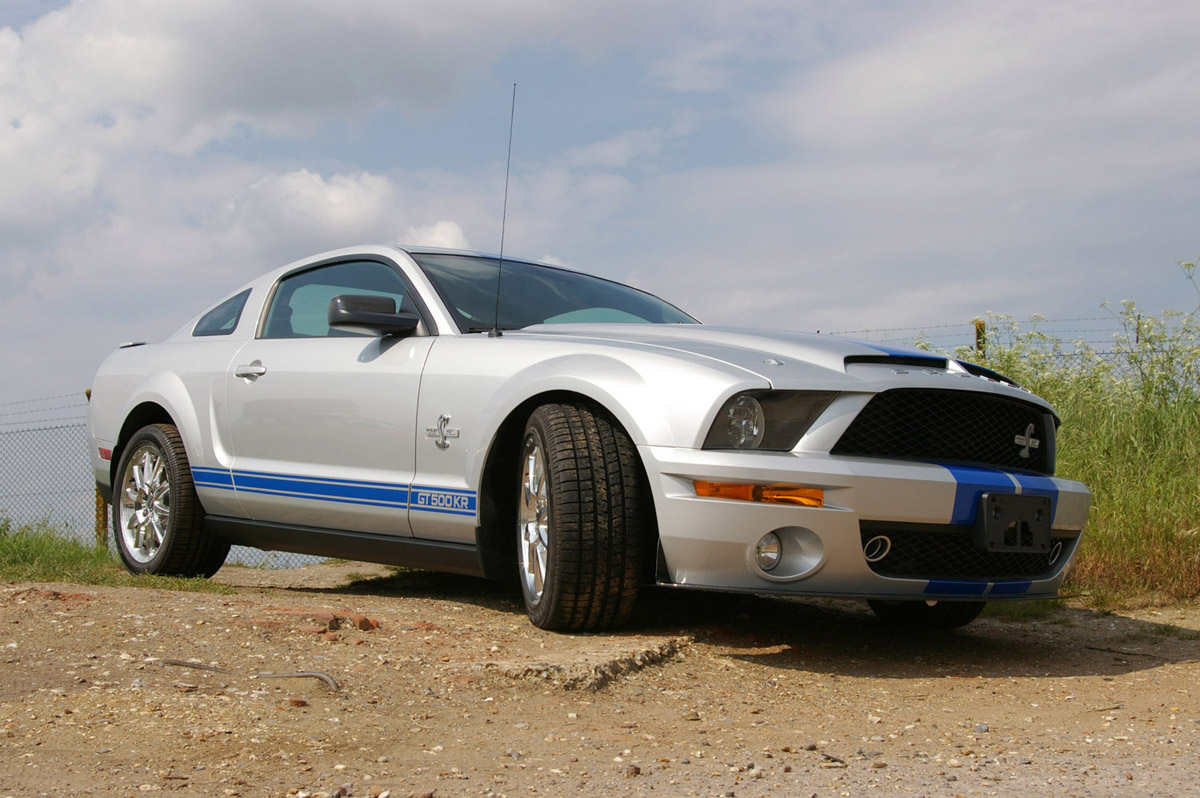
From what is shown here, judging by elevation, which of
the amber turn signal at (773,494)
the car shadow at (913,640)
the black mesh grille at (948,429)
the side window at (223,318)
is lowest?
the car shadow at (913,640)

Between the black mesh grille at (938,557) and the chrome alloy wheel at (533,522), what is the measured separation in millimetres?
1093

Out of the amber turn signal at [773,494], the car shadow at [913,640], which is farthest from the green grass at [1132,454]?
the amber turn signal at [773,494]

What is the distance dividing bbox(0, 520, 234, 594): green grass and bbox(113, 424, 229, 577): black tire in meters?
Answer: 0.16

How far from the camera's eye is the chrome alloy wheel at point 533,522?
13.2ft

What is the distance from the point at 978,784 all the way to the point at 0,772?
212 centimetres

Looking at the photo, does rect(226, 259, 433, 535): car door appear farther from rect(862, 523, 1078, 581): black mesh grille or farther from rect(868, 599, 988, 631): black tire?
rect(868, 599, 988, 631): black tire

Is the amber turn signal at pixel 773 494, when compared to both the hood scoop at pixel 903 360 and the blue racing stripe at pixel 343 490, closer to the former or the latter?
the hood scoop at pixel 903 360

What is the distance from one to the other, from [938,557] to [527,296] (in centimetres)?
205

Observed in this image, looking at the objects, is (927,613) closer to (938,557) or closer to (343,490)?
(938,557)

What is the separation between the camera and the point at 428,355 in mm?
4500

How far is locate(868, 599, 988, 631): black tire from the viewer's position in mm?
4801

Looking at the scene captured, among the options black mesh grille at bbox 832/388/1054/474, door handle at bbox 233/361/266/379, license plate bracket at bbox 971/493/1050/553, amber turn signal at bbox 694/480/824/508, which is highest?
door handle at bbox 233/361/266/379

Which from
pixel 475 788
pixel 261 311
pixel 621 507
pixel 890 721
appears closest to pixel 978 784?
pixel 890 721

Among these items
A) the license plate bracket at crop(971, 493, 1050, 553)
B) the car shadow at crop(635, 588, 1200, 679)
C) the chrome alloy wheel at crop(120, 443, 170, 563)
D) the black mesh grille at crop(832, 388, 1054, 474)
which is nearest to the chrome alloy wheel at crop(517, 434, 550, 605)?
the car shadow at crop(635, 588, 1200, 679)
